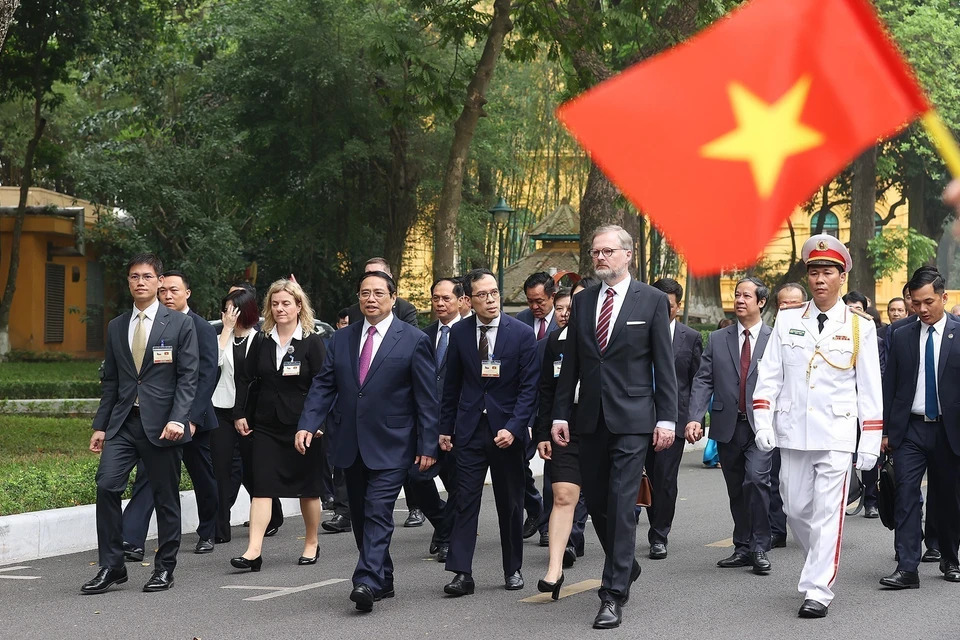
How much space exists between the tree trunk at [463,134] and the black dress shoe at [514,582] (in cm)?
818

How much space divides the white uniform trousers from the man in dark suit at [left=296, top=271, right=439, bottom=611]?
2181 mm

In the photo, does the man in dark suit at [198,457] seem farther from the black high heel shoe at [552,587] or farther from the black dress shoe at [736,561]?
the black dress shoe at [736,561]

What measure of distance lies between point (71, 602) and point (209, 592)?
0.84 meters

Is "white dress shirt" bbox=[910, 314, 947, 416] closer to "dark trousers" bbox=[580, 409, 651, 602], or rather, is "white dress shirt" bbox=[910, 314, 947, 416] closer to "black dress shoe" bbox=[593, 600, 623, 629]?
"dark trousers" bbox=[580, 409, 651, 602]

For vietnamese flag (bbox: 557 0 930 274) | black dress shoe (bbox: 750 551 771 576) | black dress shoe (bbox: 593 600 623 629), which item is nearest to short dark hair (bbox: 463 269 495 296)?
black dress shoe (bbox: 593 600 623 629)

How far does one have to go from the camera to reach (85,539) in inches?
407

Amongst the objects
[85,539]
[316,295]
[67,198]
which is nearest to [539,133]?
[316,295]

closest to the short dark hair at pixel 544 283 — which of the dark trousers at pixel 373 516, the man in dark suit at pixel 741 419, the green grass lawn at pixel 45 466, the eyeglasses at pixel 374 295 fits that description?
the man in dark suit at pixel 741 419

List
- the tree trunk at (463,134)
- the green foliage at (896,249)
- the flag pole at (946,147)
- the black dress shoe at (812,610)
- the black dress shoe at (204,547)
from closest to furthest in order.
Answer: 1. the flag pole at (946,147)
2. the black dress shoe at (812,610)
3. the black dress shoe at (204,547)
4. the tree trunk at (463,134)
5. the green foliage at (896,249)

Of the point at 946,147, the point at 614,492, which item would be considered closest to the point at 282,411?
the point at 614,492

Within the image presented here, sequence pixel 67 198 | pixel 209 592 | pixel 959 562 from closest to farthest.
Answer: pixel 209 592, pixel 959 562, pixel 67 198

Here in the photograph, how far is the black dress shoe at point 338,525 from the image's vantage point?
36.9 ft

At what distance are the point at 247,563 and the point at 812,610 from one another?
3.82m

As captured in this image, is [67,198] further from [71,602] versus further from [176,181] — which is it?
[71,602]
